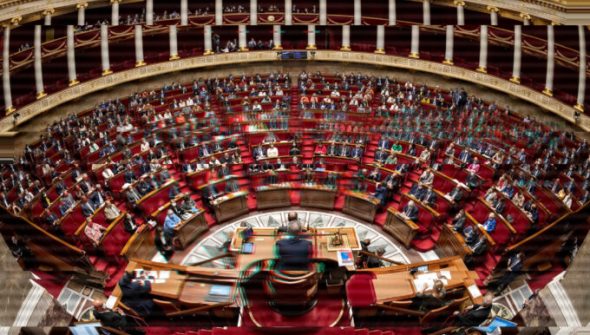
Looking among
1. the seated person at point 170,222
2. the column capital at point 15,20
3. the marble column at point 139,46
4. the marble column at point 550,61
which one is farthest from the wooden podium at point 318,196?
the column capital at point 15,20

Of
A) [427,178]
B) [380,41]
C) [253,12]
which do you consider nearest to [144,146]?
[427,178]

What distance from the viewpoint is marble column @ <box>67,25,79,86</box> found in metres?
9.48

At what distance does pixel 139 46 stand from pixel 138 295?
752 centimetres

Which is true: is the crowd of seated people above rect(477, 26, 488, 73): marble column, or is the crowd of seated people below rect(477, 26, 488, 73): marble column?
below

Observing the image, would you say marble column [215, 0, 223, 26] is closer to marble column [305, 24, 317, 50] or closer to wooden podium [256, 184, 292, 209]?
marble column [305, 24, 317, 50]

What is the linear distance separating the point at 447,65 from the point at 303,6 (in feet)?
11.1

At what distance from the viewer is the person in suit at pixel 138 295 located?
4.07m

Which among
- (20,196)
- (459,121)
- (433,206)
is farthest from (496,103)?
(20,196)

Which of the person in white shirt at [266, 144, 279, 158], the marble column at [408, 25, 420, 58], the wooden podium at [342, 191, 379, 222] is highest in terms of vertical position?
the marble column at [408, 25, 420, 58]

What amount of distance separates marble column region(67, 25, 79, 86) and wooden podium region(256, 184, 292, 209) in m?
5.03

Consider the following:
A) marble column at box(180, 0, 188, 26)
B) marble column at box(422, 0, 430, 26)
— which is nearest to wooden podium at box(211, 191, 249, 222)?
marble column at box(180, 0, 188, 26)

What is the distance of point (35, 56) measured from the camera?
8.86 metres

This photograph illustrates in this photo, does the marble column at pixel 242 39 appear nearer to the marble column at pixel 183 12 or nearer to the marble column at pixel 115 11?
the marble column at pixel 183 12

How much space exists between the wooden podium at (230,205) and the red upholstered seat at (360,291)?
8.50ft
